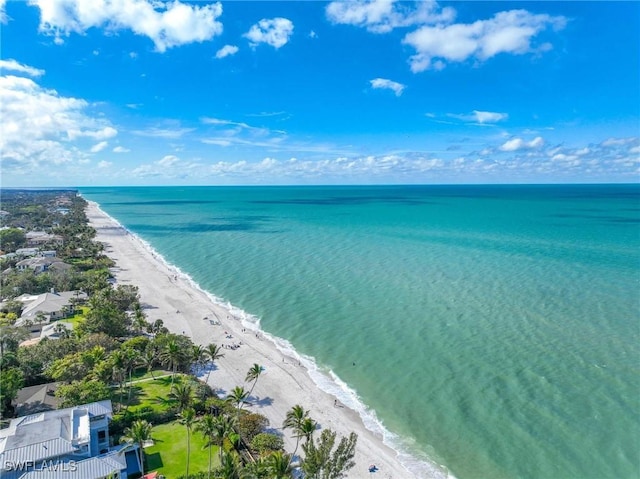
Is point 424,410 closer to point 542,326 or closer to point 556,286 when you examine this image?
point 542,326

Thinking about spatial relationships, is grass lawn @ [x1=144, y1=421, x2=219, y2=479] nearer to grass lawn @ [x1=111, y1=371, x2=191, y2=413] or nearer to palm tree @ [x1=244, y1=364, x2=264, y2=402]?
grass lawn @ [x1=111, y1=371, x2=191, y2=413]

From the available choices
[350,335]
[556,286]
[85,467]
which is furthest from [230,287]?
[556,286]

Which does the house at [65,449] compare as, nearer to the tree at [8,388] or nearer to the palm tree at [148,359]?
the tree at [8,388]

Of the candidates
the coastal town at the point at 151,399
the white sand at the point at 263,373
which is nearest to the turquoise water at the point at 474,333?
the white sand at the point at 263,373

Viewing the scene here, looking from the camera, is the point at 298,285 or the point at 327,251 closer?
the point at 298,285

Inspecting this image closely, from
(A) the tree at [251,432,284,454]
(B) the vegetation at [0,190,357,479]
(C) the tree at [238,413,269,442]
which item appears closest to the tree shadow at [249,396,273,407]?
(B) the vegetation at [0,190,357,479]

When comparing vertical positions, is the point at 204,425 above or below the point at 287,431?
above
